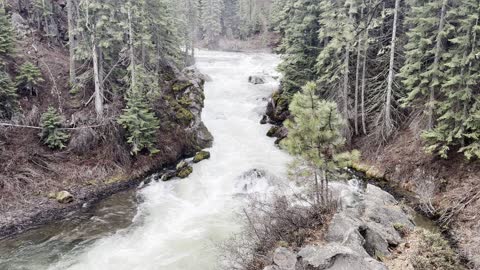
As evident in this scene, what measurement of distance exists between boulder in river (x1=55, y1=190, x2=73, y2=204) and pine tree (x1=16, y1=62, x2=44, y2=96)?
6918 mm

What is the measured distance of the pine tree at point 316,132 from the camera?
9.65m

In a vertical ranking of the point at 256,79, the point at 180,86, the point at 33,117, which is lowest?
the point at 33,117

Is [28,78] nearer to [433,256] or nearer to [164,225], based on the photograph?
[164,225]

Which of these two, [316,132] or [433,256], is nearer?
[433,256]

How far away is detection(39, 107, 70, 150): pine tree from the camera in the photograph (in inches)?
671

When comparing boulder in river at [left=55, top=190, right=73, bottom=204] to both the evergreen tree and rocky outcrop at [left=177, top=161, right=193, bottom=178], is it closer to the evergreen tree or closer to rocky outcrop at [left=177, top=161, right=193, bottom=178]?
rocky outcrop at [left=177, top=161, right=193, bottom=178]

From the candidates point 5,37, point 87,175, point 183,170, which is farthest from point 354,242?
point 5,37

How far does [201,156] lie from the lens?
2119 centimetres

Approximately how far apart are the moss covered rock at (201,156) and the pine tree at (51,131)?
7.15 m

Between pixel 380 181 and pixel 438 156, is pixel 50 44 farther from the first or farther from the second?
pixel 438 156

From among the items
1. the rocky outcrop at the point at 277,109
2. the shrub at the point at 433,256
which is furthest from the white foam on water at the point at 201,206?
the shrub at the point at 433,256

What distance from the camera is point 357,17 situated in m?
22.4

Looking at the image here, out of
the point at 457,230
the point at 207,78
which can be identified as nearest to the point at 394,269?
the point at 457,230

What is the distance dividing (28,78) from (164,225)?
438 inches
